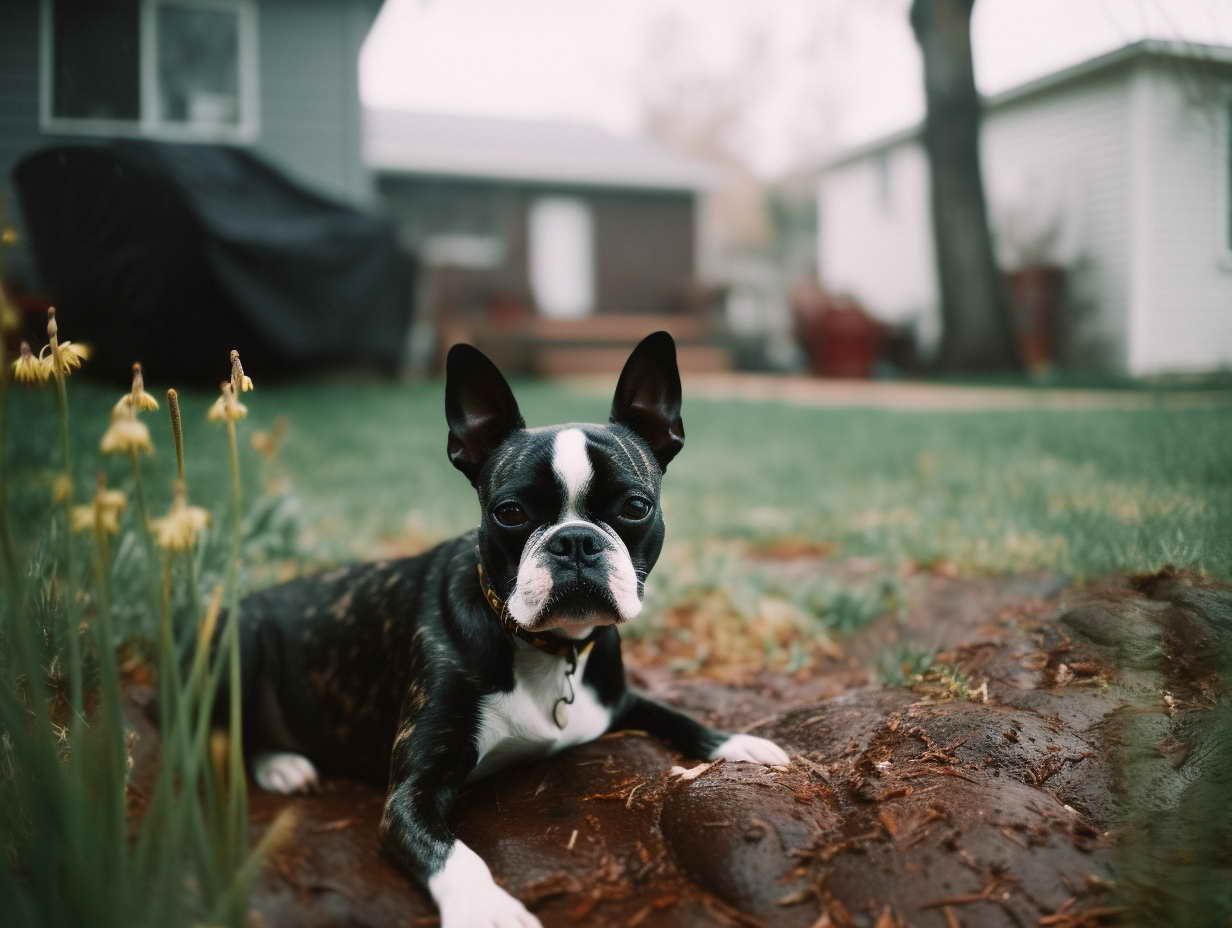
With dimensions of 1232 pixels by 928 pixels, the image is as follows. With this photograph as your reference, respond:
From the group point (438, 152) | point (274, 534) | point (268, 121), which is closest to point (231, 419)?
point (274, 534)

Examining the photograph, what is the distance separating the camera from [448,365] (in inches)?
93.0

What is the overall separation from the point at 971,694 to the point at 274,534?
3136 mm

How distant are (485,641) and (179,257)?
7.96ft

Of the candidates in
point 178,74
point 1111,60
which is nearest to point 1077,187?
point 1111,60

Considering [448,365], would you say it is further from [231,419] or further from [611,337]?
[611,337]

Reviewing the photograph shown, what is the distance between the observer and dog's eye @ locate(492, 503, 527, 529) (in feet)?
7.27

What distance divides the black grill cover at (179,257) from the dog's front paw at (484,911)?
209 cm

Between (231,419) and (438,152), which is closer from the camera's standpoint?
(231,419)

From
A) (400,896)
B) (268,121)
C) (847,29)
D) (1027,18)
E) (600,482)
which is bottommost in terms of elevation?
(400,896)

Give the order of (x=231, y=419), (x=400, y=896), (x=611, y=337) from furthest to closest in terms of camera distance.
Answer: (x=611, y=337) → (x=400, y=896) → (x=231, y=419)

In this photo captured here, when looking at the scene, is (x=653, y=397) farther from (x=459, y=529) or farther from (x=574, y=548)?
(x=459, y=529)

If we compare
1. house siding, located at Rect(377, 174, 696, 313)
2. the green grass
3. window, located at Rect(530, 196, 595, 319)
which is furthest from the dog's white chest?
window, located at Rect(530, 196, 595, 319)

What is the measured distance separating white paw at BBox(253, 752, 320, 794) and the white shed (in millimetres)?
3135

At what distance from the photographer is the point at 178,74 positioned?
3973 millimetres
